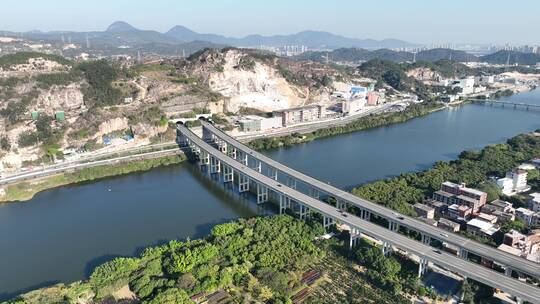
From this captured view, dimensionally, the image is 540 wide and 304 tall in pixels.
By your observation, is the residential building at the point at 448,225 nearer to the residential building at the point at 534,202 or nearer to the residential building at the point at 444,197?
the residential building at the point at 444,197

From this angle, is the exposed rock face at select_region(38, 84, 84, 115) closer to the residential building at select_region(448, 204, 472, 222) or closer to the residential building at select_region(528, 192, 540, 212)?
the residential building at select_region(448, 204, 472, 222)

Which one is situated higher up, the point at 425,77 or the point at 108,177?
the point at 425,77

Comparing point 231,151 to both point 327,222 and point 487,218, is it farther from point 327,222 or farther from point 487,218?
point 487,218

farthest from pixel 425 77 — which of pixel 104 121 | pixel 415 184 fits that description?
pixel 104 121

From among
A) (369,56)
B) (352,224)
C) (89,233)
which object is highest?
(369,56)

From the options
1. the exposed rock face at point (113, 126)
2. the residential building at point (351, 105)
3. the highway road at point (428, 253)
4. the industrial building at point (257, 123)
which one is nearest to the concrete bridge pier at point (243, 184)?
the highway road at point (428, 253)

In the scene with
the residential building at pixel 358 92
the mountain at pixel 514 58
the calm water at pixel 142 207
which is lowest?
the calm water at pixel 142 207

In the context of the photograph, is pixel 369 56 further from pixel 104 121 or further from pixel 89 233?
pixel 89 233
